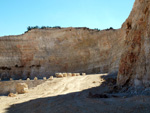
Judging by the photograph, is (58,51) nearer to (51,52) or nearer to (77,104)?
(51,52)

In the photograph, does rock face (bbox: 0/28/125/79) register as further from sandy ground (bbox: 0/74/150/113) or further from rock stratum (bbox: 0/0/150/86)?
sandy ground (bbox: 0/74/150/113)

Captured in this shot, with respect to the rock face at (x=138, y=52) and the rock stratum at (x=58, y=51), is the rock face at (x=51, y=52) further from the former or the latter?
the rock face at (x=138, y=52)

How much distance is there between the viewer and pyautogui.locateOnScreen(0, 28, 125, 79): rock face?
3394 centimetres

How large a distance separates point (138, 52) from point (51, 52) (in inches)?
1097

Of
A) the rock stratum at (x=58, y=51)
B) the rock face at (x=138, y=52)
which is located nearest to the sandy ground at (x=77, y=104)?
the rock face at (x=138, y=52)

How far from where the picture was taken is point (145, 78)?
8.93 m

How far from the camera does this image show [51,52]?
Result: 121 ft

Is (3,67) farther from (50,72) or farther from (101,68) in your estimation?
(101,68)

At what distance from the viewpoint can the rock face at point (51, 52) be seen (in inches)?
1336

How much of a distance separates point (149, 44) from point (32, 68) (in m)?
30.3

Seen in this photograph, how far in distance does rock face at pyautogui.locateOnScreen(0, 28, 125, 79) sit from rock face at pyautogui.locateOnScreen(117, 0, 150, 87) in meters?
19.8

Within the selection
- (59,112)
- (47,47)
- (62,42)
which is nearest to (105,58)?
(62,42)

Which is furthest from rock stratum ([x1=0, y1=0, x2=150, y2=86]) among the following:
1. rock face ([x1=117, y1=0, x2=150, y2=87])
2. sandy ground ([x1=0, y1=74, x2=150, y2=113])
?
sandy ground ([x1=0, y1=74, x2=150, y2=113])

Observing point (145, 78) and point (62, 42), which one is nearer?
point (145, 78)
